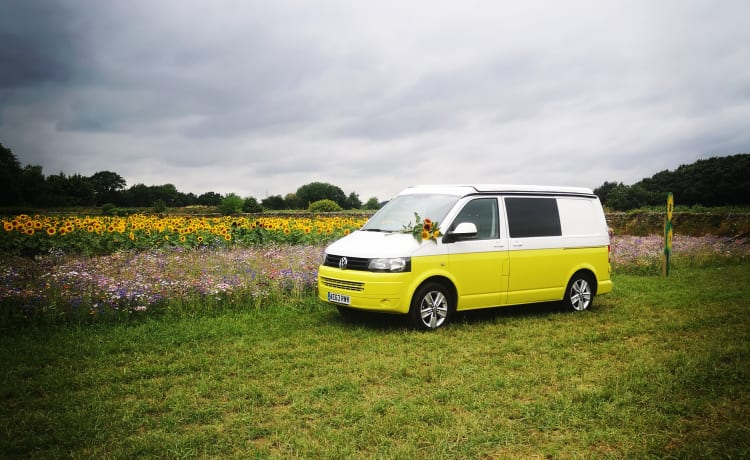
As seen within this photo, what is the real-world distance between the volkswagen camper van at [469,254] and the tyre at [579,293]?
0.06 ft

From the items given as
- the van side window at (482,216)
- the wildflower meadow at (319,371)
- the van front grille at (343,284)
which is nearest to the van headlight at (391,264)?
the van front grille at (343,284)

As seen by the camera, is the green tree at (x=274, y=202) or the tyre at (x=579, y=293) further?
the green tree at (x=274, y=202)

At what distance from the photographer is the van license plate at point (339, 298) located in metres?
7.47

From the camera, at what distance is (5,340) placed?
6766 mm

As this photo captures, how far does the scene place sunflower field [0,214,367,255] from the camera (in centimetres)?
1151

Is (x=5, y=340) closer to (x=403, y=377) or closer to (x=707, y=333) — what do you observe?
(x=403, y=377)

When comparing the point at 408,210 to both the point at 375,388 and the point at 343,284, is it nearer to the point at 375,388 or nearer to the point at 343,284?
the point at 343,284

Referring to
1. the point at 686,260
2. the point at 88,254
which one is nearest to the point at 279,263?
the point at 88,254

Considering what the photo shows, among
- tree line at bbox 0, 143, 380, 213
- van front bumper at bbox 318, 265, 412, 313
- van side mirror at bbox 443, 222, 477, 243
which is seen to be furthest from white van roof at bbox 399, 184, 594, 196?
tree line at bbox 0, 143, 380, 213

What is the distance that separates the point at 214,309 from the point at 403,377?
14.0ft

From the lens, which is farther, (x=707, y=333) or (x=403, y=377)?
(x=707, y=333)

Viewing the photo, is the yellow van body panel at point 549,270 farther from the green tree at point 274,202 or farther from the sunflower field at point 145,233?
the green tree at point 274,202

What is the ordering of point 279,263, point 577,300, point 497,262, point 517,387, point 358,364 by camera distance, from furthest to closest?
point 279,263, point 577,300, point 497,262, point 358,364, point 517,387

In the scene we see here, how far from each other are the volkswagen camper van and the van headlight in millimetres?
14
